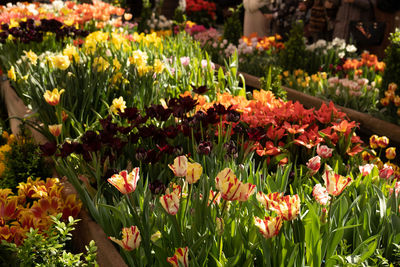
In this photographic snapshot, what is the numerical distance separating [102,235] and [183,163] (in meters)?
0.62

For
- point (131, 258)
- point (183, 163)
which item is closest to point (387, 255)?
point (183, 163)

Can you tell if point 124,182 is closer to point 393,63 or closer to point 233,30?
point 393,63

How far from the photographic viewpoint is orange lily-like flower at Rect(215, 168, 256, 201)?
125 centimetres

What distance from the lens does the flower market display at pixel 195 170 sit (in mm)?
1410

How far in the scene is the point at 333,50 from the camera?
5.60 metres

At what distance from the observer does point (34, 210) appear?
6.34 ft

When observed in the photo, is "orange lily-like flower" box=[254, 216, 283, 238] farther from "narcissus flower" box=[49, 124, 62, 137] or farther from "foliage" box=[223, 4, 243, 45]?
"foliage" box=[223, 4, 243, 45]

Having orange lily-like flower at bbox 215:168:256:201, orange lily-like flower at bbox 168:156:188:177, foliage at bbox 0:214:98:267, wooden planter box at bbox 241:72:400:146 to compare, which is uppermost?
orange lily-like flower at bbox 215:168:256:201

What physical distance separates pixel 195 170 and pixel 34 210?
0.91m

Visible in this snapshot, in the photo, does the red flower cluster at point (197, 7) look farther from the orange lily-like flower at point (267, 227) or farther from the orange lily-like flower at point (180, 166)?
the orange lily-like flower at point (267, 227)

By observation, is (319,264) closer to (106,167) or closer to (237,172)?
(237,172)

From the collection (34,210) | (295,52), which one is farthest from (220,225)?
(295,52)

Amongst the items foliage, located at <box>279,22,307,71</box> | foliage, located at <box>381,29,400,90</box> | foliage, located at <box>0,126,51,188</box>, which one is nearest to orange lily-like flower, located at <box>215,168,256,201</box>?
foliage, located at <box>0,126,51,188</box>

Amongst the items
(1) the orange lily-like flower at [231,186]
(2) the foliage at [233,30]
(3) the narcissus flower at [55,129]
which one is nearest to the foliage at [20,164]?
(3) the narcissus flower at [55,129]
